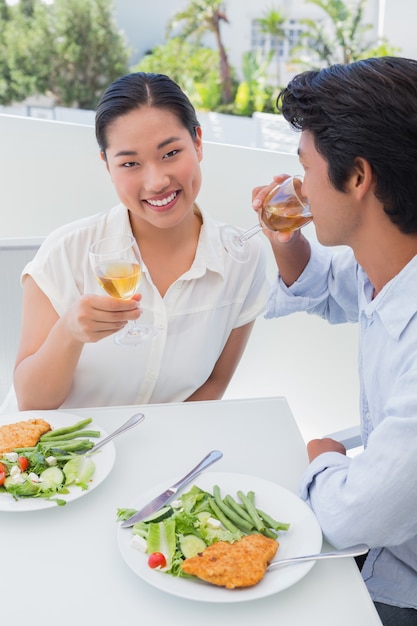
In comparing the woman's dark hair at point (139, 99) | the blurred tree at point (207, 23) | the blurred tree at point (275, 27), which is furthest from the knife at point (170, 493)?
the blurred tree at point (207, 23)

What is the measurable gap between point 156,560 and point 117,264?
0.60 meters

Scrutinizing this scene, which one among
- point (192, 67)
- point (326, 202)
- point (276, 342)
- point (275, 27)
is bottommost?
point (192, 67)

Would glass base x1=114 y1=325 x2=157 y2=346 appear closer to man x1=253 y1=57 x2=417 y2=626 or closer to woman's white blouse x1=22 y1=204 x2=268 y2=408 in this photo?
woman's white blouse x1=22 y1=204 x2=268 y2=408

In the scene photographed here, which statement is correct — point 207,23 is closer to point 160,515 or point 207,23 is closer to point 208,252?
point 208,252

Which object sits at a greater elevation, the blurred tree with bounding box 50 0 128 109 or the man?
the man

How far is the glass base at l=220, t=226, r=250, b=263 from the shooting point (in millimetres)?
1916

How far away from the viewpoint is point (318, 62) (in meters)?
19.5

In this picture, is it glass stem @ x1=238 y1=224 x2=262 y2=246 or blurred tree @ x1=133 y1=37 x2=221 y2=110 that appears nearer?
glass stem @ x1=238 y1=224 x2=262 y2=246

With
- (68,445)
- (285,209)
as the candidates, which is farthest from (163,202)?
(68,445)

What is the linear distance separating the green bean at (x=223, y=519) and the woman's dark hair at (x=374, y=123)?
606 millimetres

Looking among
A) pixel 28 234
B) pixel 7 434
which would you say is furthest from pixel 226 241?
pixel 28 234

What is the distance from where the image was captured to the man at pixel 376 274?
1187 millimetres

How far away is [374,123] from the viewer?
1.29m

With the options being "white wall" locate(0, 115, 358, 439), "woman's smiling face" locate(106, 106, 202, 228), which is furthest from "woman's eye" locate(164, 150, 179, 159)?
"white wall" locate(0, 115, 358, 439)
